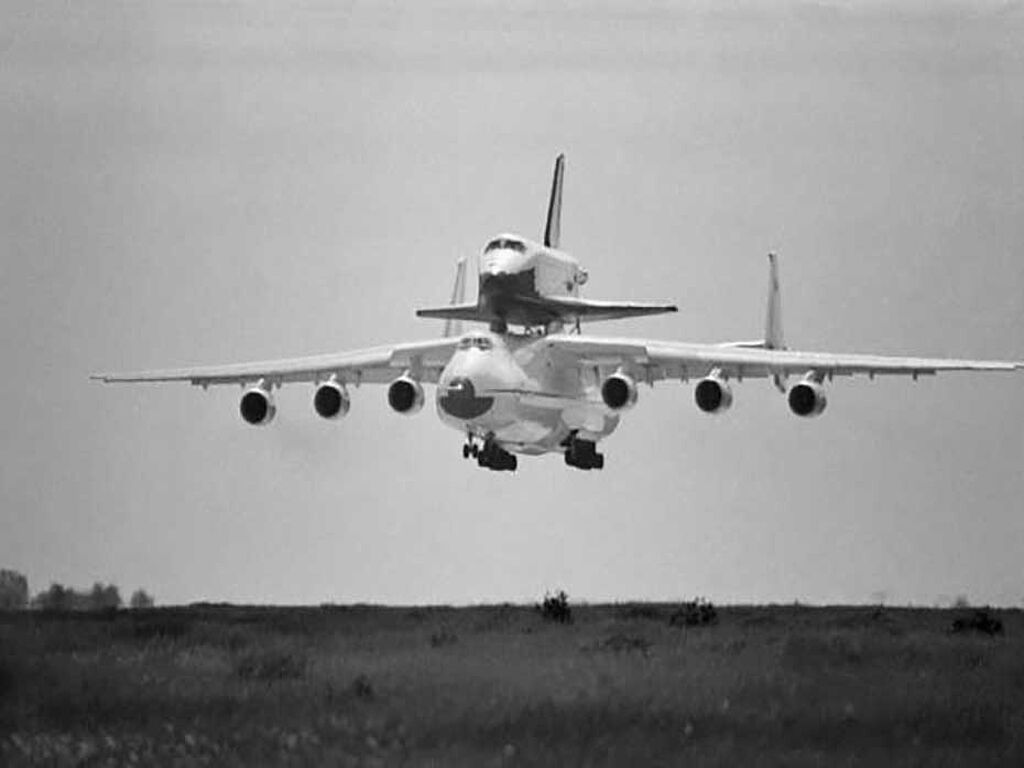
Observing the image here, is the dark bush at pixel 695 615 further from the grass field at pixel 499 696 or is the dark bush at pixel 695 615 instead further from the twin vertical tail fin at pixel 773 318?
the twin vertical tail fin at pixel 773 318

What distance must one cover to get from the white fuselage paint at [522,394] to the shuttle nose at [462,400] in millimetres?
17

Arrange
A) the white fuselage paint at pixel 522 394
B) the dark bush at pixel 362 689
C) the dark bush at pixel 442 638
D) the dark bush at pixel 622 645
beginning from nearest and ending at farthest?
1. the dark bush at pixel 362 689
2. the dark bush at pixel 622 645
3. the dark bush at pixel 442 638
4. the white fuselage paint at pixel 522 394

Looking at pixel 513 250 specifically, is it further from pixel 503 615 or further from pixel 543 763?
pixel 543 763

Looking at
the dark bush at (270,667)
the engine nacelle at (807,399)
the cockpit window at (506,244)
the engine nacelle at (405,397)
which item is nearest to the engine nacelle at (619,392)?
the engine nacelle at (807,399)

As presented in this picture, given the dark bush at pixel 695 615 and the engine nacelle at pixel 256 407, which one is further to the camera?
the engine nacelle at pixel 256 407

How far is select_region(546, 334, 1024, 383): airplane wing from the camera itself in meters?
39.3

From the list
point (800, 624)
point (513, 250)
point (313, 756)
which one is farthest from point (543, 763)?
point (513, 250)

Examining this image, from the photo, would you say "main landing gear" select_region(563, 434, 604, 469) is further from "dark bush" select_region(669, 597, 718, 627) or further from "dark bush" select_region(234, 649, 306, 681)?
"dark bush" select_region(234, 649, 306, 681)

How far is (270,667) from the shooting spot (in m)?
20.9

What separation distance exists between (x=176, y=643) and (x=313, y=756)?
8172mm

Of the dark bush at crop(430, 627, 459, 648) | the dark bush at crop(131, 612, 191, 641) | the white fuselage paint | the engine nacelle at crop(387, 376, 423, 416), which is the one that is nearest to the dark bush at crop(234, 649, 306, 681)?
the dark bush at crop(430, 627, 459, 648)

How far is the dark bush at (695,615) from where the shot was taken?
29.0 m

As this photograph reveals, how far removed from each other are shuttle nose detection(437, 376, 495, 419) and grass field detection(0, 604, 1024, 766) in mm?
11688

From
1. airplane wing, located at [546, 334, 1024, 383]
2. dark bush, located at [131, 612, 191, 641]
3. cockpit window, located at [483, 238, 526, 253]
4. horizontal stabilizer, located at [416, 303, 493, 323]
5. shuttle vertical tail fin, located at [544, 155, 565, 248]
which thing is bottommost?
dark bush, located at [131, 612, 191, 641]
